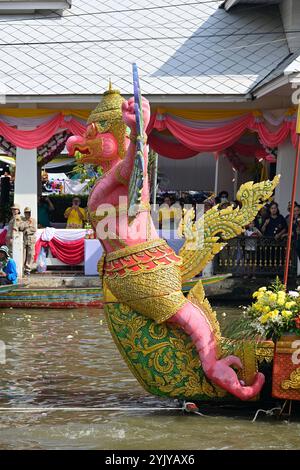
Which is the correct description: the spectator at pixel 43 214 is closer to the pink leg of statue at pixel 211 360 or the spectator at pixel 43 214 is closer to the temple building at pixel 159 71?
the temple building at pixel 159 71

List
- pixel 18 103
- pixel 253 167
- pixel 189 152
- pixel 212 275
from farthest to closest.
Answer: pixel 253 167, pixel 189 152, pixel 18 103, pixel 212 275

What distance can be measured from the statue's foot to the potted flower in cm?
17

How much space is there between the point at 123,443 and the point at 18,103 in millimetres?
11690

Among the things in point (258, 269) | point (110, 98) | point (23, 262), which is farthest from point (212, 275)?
point (110, 98)

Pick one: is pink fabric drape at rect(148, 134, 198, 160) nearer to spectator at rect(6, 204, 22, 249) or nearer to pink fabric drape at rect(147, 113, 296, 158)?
pink fabric drape at rect(147, 113, 296, 158)

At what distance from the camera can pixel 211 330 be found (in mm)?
8406

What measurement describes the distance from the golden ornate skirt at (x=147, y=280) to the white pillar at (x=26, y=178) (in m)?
10.8

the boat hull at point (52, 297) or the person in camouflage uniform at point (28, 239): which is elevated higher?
the person in camouflage uniform at point (28, 239)

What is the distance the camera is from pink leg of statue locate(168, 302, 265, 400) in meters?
8.23

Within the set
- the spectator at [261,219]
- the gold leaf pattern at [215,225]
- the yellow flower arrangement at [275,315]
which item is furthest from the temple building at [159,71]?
the yellow flower arrangement at [275,315]

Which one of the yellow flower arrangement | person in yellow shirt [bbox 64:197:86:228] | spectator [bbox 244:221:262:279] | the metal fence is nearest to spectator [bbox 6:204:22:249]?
person in yellow shirt [bbox 64:197:86:228]

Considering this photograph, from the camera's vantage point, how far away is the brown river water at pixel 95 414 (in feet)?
25.8

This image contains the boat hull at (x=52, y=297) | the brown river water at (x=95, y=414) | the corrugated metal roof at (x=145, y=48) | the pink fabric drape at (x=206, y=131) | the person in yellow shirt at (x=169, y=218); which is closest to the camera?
the brown river water at (x=95, y=414)

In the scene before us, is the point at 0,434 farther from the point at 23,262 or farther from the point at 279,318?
the point at 23,262
